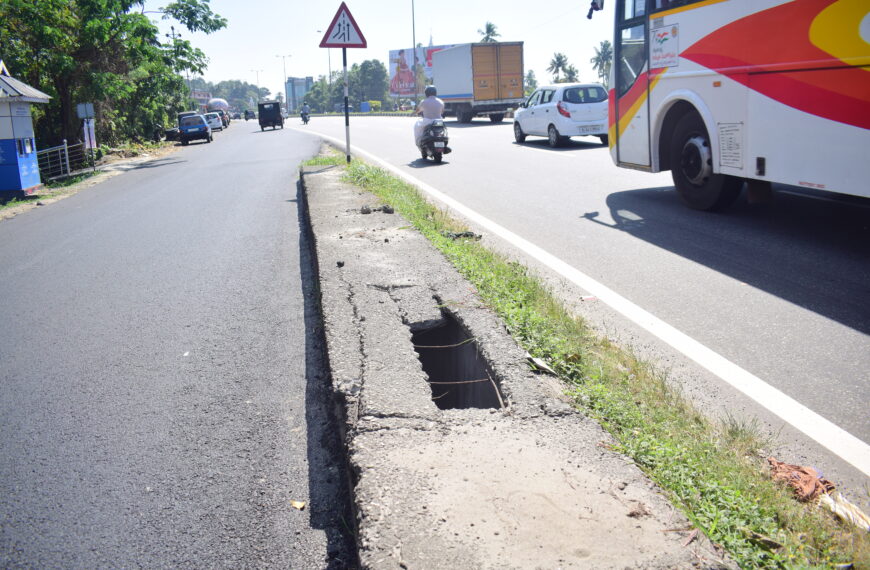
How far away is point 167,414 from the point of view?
376cm

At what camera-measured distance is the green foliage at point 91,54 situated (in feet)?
71.8

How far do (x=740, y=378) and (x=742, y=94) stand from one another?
174 inches

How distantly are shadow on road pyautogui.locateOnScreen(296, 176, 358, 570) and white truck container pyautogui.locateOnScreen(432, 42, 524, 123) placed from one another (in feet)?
106

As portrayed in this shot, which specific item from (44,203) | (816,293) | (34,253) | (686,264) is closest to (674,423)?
(816,293)

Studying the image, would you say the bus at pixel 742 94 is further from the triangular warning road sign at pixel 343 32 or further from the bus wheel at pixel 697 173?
the triangular warning road sign at pixel 343 32

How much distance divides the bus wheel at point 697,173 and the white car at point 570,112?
9.93 m

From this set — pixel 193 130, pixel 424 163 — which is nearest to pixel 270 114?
pixel 193 130

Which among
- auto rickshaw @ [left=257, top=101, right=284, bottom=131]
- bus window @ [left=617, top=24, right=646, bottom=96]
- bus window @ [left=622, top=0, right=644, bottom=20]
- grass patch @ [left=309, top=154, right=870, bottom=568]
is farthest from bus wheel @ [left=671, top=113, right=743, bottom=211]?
auto rickshaw @ [left=257, top=101, right=284, bottom=131]

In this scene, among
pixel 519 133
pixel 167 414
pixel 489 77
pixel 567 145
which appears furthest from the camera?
pixel 489 77

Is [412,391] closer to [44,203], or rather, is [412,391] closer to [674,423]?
[674,423]

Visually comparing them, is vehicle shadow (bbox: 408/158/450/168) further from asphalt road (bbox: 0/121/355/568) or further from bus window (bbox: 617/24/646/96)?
asphalt road (bbox: 0/121/355/568)

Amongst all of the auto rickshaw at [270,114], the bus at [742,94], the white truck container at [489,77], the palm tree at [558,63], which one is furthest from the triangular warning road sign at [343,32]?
the palm tree at [558,63]

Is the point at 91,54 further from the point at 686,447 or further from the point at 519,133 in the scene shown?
the point at 686,447

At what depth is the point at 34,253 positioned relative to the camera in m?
8.59
